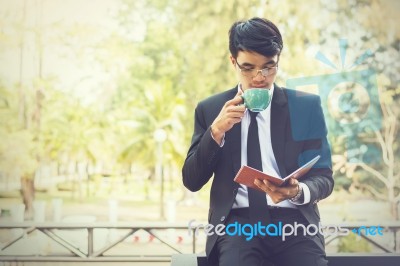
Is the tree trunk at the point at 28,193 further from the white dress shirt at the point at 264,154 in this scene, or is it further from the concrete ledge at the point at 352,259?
the white dress shirt at the point at 264,154

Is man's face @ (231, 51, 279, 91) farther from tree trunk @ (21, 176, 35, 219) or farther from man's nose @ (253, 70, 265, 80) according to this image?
tree trunk @ (21, 176, 35, 219)

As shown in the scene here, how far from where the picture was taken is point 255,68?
1.74 metres

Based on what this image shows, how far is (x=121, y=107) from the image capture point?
3.13m

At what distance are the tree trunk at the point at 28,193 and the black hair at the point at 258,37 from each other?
1.95 metres

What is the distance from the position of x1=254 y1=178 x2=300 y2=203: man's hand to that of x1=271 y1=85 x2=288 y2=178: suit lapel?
0.46 feet

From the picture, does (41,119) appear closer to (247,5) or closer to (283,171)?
(247,5)

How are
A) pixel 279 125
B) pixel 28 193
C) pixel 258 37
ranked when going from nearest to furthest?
pixel 258 37
pixel 279 125
pixel 28 193

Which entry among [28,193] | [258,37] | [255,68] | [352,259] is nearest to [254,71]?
[255,68]

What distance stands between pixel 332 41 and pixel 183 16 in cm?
96

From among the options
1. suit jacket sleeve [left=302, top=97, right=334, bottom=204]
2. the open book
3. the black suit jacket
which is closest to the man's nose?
the black suit jacket

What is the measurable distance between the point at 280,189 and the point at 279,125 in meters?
0.30

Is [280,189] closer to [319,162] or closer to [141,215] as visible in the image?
[319,162]

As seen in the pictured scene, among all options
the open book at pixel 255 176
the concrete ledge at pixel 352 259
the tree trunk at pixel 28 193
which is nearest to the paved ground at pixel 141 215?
the tree trunk at pixel 28 193

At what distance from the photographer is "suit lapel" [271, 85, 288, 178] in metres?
1.76
